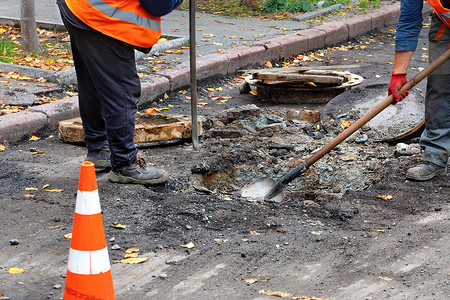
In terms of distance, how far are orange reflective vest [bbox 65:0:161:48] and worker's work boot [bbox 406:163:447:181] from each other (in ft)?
7.06

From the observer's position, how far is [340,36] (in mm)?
10305

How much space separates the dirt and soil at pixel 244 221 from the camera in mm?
2953

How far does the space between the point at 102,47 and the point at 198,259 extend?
158 cm

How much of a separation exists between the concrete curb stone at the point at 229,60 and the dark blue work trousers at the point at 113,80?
4.32ft

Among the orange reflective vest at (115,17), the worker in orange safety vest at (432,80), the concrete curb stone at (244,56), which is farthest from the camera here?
the concrete curb stone at (244,56)

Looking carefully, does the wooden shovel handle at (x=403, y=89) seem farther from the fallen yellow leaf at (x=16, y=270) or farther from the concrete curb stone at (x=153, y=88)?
the concrete curb stone at (x=153, y=88)

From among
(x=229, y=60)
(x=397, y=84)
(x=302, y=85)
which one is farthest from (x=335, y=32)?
(x=397, y=84)

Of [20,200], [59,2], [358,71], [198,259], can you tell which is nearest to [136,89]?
[59,2]

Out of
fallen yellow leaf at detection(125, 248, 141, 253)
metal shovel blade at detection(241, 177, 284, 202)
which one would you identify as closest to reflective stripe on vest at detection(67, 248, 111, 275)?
fallen yellow leaf at detection(125, 248, 141, 253)

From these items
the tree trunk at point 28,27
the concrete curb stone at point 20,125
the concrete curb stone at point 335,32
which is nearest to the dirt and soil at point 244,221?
the concrete curb stone at point 20,125

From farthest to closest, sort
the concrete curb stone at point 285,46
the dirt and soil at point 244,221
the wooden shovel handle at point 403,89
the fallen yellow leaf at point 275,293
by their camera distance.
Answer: the concrete curb stone at point 285,46
the wooden shovel handle at point 403,89
the dirt and soil at point 244,221
the fallen yellow leaf at point 275,293

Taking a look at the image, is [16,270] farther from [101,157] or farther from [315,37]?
[315,37]

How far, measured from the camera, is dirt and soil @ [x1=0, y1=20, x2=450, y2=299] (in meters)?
2.95

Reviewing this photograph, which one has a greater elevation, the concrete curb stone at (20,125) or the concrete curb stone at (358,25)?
the concrete curb stone at (20,125)
